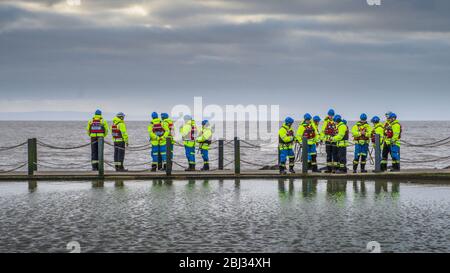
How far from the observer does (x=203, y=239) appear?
10453 millimetres

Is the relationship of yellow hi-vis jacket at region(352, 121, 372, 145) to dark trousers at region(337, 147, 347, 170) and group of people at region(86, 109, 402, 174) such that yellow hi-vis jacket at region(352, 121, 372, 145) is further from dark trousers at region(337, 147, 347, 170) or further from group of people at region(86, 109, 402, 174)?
dark trousers at region(337, 147, 347, 170)

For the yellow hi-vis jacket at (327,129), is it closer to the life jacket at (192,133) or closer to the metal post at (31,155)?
the life jacket at (192,133)

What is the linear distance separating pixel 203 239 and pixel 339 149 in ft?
42.5

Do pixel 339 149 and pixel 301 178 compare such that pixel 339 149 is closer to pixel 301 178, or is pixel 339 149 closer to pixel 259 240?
pixel 301 178

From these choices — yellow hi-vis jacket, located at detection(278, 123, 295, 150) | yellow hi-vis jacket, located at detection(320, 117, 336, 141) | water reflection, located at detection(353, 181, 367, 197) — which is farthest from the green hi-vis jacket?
water reflection, located at detection(353, 181, 367, 197)

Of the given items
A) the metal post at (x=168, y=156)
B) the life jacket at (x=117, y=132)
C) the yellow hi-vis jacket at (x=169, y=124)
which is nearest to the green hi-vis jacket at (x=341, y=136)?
Result: the metal post at (x=168, y=156)

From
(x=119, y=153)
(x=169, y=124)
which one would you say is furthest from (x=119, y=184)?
(x=169, y=124)

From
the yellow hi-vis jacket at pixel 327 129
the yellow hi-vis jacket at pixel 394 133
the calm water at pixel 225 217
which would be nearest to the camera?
the calm water at pixel 225 217

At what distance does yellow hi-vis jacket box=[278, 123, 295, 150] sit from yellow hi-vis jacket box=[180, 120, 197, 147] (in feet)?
12.0

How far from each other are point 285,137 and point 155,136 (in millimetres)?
4955

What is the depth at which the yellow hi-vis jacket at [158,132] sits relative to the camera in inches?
939

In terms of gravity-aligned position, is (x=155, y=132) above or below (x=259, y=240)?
above

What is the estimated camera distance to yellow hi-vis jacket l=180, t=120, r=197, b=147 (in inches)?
953
